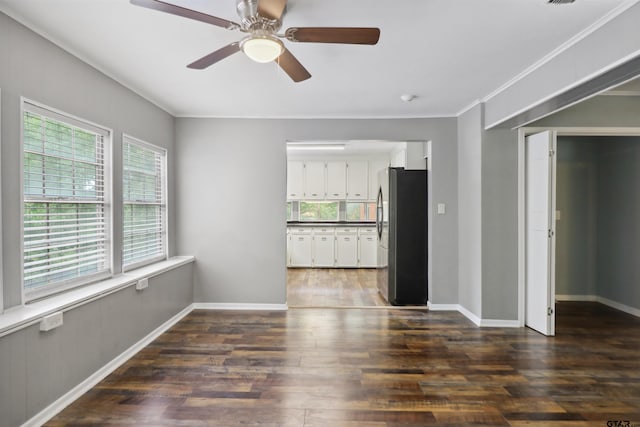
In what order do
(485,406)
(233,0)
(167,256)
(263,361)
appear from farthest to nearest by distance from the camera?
1. (167,256)
2. (263,361)
3. (485,406)
4. (233,0)

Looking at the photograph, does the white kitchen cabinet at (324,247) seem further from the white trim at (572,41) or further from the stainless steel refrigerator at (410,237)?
the white trim at (572,41)

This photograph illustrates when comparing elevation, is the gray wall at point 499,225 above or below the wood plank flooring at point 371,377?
above

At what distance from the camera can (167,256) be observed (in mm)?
4141

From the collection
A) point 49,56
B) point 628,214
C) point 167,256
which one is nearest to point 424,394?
point 167,256

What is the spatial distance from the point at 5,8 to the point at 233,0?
52.7 inches

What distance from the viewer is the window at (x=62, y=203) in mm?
2232

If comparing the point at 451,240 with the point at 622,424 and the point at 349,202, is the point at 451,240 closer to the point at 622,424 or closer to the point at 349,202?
the point at 622,424

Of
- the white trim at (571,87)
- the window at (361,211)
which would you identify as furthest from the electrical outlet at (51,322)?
the window at (361,211)

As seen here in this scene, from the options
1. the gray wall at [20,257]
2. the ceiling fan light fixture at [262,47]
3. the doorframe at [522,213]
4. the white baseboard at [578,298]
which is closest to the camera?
the ceiling fan light fixture at [262,47]

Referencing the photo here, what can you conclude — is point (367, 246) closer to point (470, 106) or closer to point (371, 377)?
point (470, 106)

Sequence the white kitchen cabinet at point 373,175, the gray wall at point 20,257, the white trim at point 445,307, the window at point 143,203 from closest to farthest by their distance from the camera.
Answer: the gray wall at point 20,257
the window at point 143,203
the white trim at point 445,307
the white kitchen cabinet at point 373,175

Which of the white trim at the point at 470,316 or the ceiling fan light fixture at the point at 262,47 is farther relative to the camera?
the white trim at the point at 470,316

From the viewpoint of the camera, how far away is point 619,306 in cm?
434

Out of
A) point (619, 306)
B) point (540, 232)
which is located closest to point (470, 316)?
point (540, 232)
